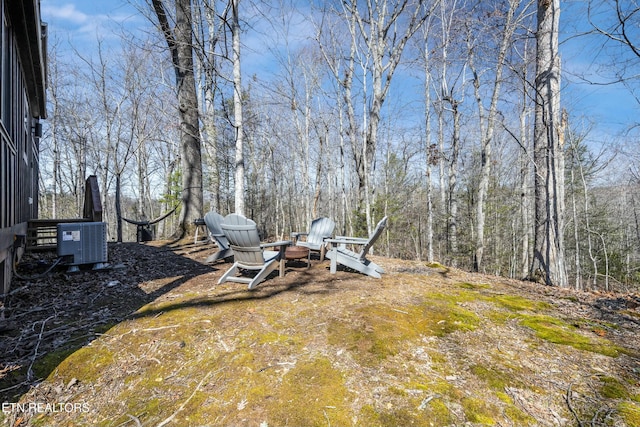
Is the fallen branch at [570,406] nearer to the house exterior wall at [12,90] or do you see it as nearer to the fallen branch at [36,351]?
the fallen branch at [36,351]

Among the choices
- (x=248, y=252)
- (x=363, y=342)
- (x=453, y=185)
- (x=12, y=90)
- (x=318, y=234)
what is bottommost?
(x=363, y=342)

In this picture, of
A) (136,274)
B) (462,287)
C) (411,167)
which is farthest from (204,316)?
(411,167)

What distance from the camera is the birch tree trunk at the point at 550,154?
5.08 meters

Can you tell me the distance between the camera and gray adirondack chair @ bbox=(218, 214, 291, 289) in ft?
13.4

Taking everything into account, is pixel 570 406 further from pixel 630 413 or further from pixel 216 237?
pixel 216 237

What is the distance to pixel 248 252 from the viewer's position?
4.27m

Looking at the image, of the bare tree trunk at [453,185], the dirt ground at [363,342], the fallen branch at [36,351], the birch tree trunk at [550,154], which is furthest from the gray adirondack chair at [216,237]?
the bare tree trunk at [453,185]

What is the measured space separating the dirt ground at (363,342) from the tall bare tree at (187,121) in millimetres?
4215

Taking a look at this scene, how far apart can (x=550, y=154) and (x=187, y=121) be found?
8.91 m

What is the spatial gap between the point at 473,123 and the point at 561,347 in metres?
14.1

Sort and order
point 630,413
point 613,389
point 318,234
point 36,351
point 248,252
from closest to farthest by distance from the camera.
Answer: point 630,413 < point 613,389 < point 36,351 < point 248,252 < point 318,234

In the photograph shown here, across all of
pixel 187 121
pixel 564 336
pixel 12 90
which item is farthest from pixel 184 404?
pixel 187 121

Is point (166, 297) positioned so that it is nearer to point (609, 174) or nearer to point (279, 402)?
point (279, 402)

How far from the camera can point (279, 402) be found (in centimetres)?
181
